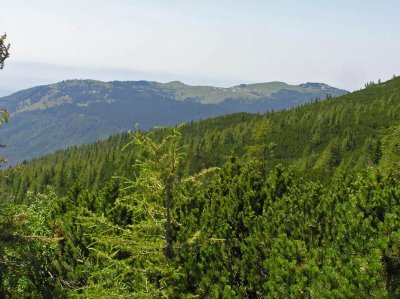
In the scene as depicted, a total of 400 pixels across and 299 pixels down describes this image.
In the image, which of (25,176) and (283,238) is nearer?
(283,238)

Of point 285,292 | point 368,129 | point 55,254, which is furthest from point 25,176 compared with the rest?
point 285,292

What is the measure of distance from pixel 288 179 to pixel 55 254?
13863 mm

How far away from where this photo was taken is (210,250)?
15.0 m

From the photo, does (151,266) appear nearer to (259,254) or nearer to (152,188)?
(152,188)

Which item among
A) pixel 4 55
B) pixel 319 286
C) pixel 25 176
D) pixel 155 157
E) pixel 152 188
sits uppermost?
pixel 4 55

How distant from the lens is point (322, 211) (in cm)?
1728

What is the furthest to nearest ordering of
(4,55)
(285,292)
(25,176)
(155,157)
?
(25,176) < (4,55) < (155,157) < (285,292)

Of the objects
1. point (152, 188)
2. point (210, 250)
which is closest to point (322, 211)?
point (210, 250)

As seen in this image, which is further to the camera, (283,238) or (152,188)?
(283,238)

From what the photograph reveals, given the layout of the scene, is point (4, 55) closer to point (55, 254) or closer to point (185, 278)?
point (55, 254)

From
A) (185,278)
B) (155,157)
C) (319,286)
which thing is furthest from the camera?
(185,278)

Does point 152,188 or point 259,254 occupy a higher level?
point 152,188

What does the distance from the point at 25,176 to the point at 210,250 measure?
190m

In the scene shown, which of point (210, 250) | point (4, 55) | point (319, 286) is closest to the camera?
point (319, 286)
